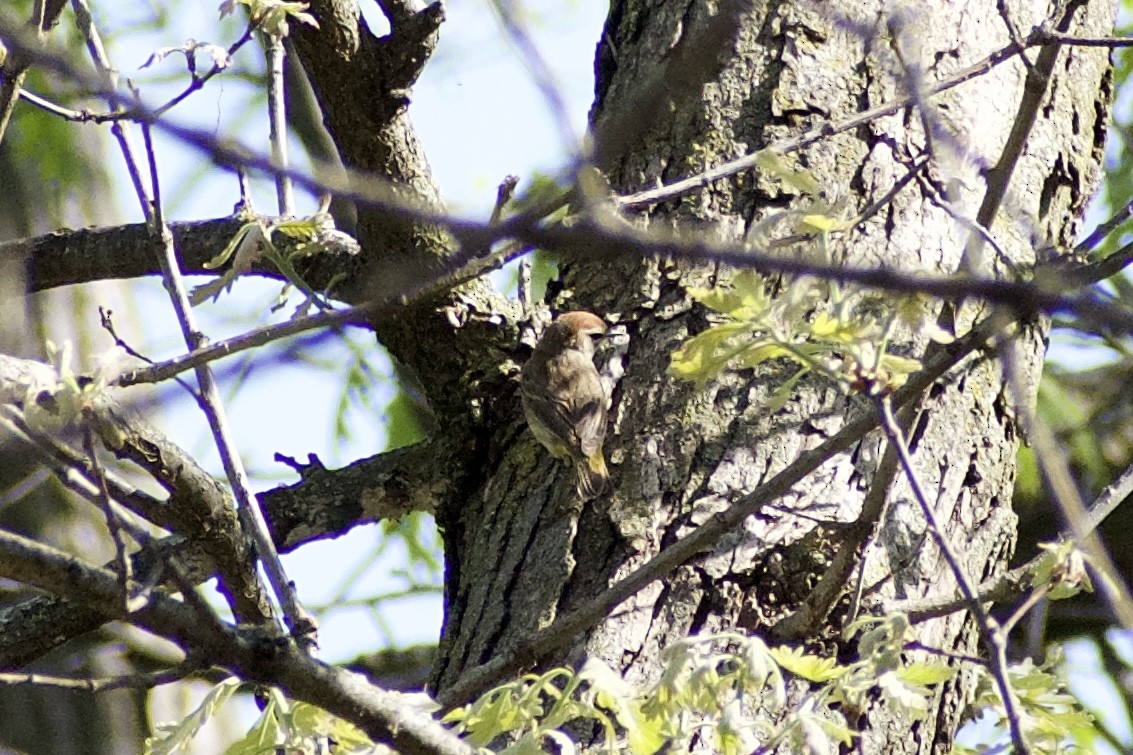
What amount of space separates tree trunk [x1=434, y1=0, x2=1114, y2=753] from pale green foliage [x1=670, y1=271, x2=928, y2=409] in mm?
331

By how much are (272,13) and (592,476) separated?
112cm

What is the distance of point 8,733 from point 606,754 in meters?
4.33

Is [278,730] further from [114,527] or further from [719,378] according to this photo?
[719,378]

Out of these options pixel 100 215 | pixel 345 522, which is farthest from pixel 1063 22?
Answer: pixel 100 215

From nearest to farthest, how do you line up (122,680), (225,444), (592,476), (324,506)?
(122,680) < (225,444) < (592,476) < (324,506)

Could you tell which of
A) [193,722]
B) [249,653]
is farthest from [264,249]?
[249,653]

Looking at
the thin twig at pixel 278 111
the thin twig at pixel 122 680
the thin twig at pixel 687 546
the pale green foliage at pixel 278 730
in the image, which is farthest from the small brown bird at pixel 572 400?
the thin twig at pixel 122 680

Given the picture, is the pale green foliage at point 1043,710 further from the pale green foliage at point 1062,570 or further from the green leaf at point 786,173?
the green leaf at point 786,173

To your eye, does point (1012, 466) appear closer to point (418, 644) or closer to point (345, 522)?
point (345, 522)

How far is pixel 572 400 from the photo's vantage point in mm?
3545

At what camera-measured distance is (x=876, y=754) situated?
97.3 inches

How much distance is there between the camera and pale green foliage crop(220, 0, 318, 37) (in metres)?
2.62

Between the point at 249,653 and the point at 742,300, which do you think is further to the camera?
the point at 742,300

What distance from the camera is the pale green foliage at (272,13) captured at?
262 centimetres
